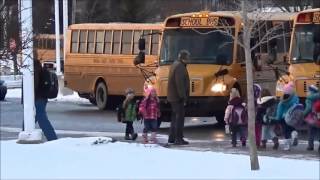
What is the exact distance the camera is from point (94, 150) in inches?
518

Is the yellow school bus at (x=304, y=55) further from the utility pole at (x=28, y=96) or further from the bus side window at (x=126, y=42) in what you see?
the bus side window at (x=126, y=42)

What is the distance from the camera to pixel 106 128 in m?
20.3

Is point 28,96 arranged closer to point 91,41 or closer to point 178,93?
point 178,93

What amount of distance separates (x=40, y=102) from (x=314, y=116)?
5116 mm

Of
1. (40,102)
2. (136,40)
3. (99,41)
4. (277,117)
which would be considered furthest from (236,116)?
(99,41)

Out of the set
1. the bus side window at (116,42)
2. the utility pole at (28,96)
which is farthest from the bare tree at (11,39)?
the bus side window at (116,42)

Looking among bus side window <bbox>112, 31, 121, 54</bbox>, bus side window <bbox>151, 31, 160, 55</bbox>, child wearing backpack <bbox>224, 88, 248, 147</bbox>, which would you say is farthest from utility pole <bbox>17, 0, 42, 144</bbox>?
bus side window <bbox>112, 31, 121, 54</bbox>

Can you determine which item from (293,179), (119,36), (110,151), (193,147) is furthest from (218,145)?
(119,36)

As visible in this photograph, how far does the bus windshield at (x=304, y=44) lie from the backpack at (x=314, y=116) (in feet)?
12.1

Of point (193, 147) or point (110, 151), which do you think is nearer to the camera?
point (110, 151)

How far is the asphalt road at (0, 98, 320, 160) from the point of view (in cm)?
1484

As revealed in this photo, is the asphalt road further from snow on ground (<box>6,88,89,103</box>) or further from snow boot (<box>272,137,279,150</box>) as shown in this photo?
snow on ground (<box>6,88,89,103</box>)

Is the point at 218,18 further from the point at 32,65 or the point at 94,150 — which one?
the point at 94,150

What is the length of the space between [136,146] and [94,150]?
125 centimetres
